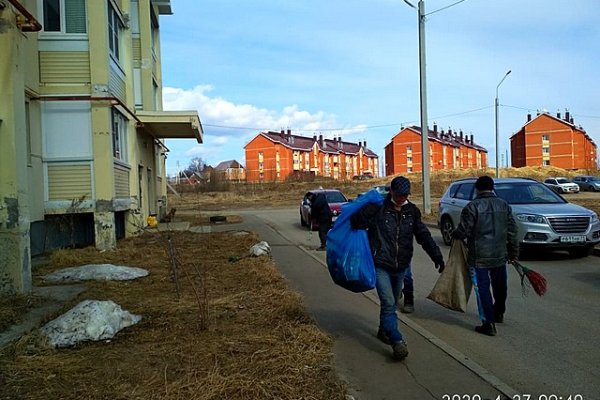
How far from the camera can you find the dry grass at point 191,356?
4289 millimetres

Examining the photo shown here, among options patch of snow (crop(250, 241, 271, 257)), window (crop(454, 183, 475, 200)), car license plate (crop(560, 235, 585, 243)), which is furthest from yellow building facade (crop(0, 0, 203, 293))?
car license plate (crop(560, 235, 585, 243))

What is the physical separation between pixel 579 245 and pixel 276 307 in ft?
23.7

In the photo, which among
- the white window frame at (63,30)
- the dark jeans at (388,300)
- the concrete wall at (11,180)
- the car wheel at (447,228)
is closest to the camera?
the dark jeans at (388,300)

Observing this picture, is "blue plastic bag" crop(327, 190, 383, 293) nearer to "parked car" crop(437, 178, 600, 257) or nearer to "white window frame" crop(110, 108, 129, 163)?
"parked car" crop(437, 178, 600, 257)

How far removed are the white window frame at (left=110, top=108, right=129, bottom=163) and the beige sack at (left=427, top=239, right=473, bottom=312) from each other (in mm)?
11115

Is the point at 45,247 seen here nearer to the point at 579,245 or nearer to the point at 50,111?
the point at 50,111

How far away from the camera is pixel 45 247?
1329 cm

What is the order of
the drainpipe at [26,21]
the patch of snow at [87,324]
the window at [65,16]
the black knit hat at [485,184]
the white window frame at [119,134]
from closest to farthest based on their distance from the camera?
the patch of snow at [87,324] → the black knit hat at [485,184] → the drainpipe at [26,21] → the window at [65,16] → the white window frame at [119,134]

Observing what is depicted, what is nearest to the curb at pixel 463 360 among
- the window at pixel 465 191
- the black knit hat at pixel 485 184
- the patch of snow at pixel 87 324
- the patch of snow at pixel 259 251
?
the black knit hat at pixel 485 184

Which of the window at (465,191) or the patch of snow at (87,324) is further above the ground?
the window at (465,191)

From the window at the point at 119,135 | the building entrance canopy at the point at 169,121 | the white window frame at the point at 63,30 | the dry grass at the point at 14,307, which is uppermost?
the white window frame at the point at 63,30

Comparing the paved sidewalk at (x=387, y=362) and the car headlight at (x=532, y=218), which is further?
the car headlight at (x=532, y=218)

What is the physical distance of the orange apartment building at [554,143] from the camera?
93.7m

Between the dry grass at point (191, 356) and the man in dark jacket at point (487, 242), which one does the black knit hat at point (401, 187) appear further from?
the dry grass at point (191, 356)
